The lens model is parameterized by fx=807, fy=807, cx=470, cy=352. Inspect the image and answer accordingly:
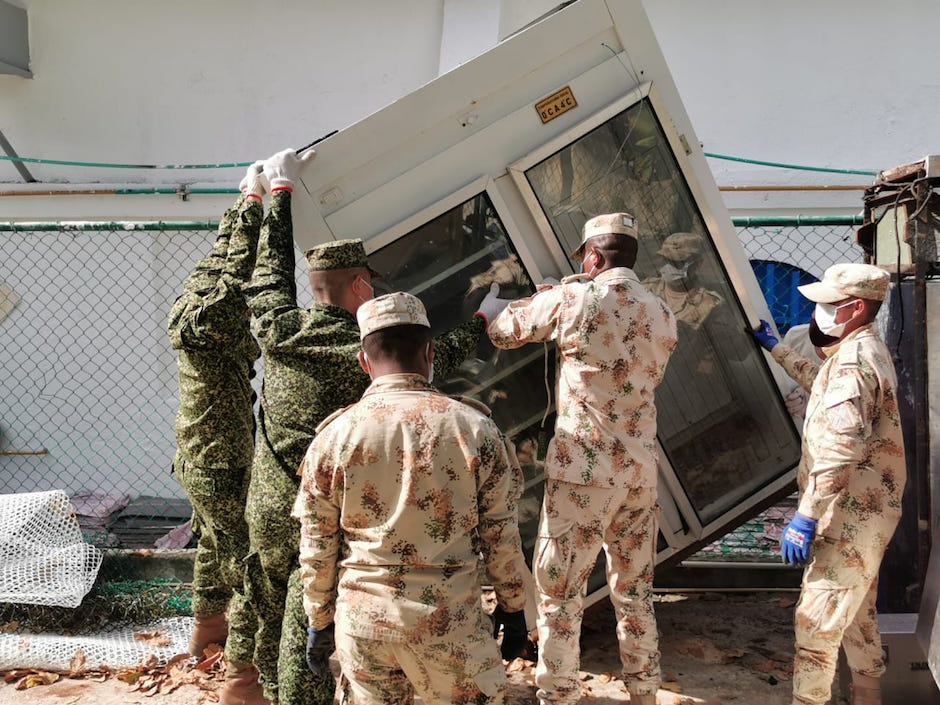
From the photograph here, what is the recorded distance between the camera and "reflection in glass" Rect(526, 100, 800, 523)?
348cm

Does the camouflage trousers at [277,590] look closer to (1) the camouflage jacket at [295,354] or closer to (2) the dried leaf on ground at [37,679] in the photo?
(1) the camouflage jacket at [295,354]

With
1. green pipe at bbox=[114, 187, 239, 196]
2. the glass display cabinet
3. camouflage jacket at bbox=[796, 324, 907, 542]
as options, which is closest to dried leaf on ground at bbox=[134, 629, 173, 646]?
the glass display cabinet

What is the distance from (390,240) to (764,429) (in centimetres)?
205

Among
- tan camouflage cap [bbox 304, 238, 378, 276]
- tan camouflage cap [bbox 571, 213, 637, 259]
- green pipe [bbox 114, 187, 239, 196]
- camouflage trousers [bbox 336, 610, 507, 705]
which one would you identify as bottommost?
camouflage trousers [bbox 336, 610, 507, 705]

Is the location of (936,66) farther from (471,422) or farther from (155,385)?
(155,385)

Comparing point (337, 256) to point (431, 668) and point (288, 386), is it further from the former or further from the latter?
point (431, 668)

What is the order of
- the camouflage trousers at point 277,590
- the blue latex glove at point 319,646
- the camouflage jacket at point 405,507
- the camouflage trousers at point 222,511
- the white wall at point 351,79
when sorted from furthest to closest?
the white wall at point 351,79 → the camouflage trousers at point 222,511 → the camouflage trousers at point 277,590 → the blue latex glove at point 319,646 → the camouflage jacket at point 405,507

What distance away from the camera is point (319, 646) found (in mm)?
2516

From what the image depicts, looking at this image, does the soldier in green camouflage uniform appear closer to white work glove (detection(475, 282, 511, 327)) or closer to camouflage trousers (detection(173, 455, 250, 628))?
white work glove (detection(475, 282, 511, 327))

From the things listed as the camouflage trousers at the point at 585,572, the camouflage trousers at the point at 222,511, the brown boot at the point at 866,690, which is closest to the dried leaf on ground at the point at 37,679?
the camouflage trousers at the point at 222,511

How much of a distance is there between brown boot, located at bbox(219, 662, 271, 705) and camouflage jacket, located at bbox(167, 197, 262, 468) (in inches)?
35.6

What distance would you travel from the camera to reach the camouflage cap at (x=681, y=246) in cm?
367

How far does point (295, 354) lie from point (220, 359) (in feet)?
3.07

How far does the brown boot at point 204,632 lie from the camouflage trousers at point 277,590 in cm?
93
